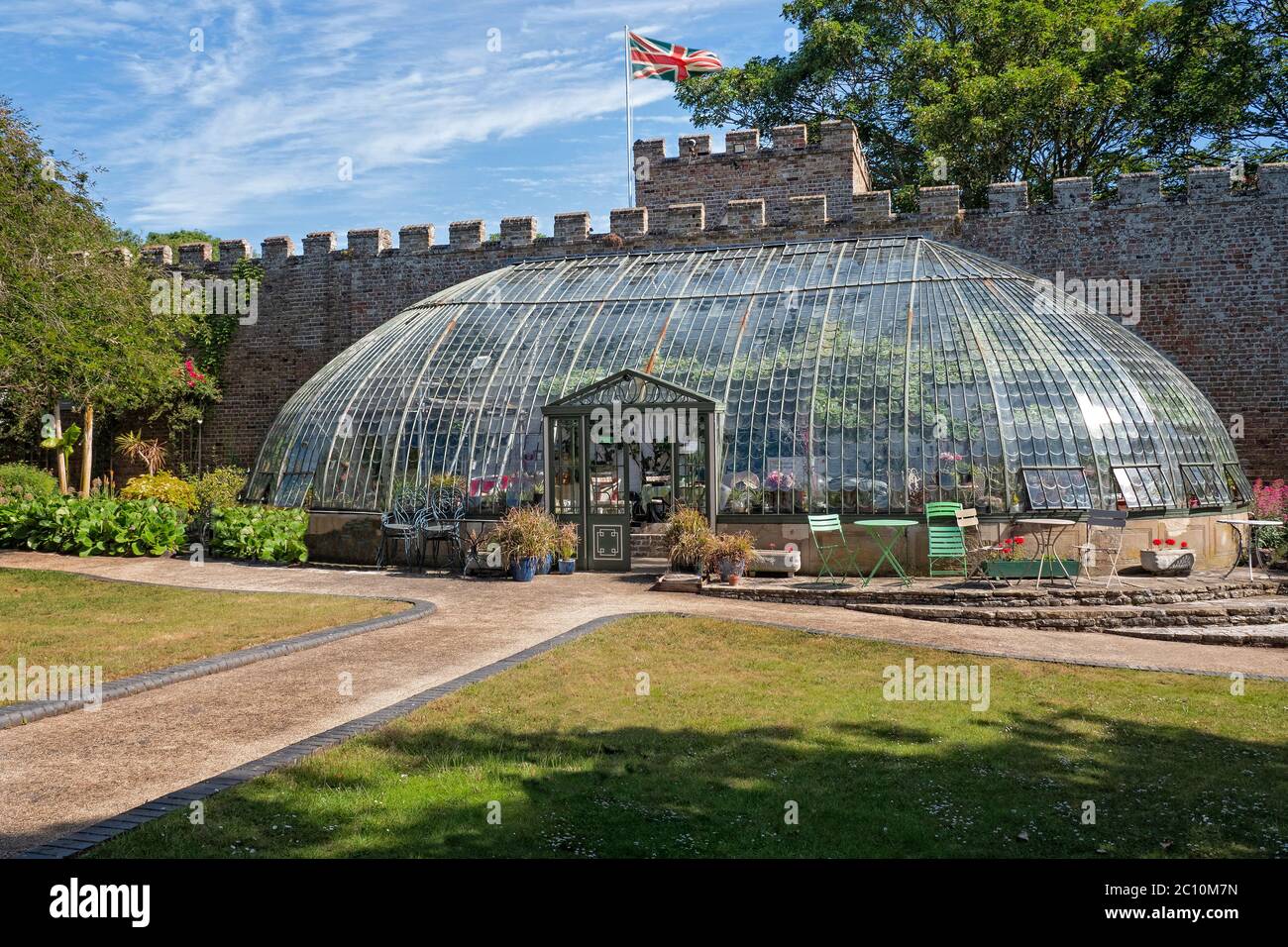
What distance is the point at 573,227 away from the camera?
25.2m

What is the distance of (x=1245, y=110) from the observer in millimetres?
28719

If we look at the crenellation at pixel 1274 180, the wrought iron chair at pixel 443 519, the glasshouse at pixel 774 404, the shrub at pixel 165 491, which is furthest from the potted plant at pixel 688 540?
the crenellation at pixel 1274 180

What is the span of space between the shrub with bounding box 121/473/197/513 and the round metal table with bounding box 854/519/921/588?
15448 millimetres

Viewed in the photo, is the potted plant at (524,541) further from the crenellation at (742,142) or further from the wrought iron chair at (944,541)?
the crenellation at (742,142)

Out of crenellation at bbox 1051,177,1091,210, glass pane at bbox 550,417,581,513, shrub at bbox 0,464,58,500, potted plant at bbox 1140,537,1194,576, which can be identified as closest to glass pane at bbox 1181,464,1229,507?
potted plant at bbox 1140,537,1194,576

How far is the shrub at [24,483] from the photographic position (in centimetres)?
2358

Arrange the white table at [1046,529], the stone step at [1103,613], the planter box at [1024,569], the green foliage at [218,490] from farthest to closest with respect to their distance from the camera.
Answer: the green foliage at [218,490], the white table at [1046,529], the planter box at [1024,569], the stone step at [1103,613]

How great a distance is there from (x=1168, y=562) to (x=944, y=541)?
11.4 ft

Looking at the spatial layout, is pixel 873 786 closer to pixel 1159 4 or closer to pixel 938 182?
pixel 938 182

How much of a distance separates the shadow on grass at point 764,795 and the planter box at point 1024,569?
6.27m

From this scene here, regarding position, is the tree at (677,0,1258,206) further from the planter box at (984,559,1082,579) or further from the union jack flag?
the planter box at (984,559,1082,579)

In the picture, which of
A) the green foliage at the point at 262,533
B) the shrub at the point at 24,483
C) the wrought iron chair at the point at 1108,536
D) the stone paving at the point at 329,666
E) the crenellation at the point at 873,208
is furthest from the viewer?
the shrub at the point at 24,483

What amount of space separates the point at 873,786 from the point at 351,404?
52.2ft
